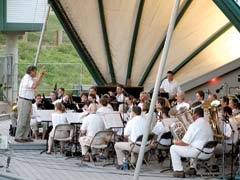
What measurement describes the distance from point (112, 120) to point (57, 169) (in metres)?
1.69

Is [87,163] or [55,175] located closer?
[55,175]

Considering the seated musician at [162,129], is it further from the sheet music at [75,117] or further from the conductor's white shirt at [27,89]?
the conductor's white shirt at [27,89]

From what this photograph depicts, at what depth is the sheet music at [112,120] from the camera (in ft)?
56.2

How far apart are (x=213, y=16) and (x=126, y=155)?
8091 millimetres

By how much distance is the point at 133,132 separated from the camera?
53.7 feet

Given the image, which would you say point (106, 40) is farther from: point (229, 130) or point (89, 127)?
point (229, 130)

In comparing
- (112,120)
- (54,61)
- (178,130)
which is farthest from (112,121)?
(54,61)

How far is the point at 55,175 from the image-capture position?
53.3ft

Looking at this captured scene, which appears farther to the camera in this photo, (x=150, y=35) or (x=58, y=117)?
(x=150, y=35)

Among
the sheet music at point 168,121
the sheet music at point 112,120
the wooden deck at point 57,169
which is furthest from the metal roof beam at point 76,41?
the sheet music at point 168,121

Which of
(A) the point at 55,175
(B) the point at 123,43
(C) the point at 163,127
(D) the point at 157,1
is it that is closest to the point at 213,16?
(D) the point at 157,1

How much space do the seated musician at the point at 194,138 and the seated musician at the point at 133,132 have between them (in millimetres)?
1046

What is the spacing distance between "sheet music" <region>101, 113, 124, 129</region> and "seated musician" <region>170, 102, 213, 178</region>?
201 cm

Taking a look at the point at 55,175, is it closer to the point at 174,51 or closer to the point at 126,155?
the point at 126,155
